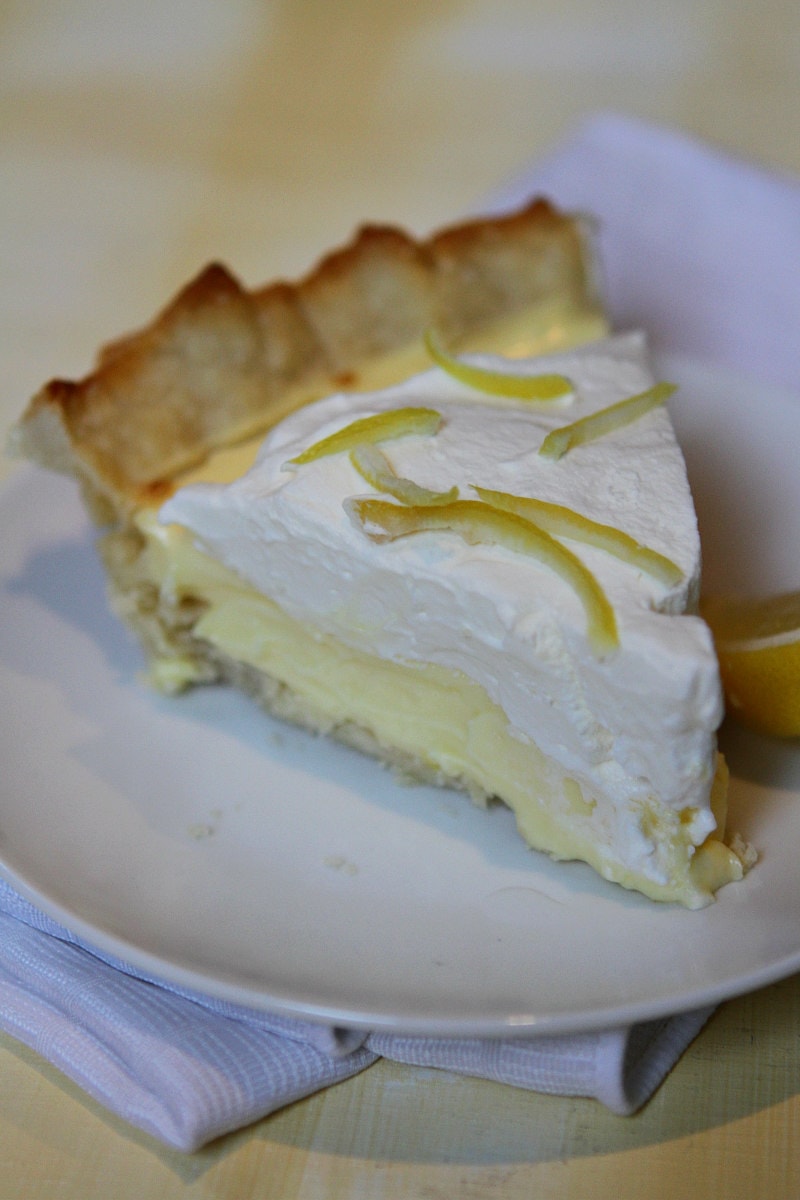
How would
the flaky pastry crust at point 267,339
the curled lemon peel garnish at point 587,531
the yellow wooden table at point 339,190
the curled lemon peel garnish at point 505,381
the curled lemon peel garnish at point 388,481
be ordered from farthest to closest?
the flaky pastry crust at point 267,339 < the curled lemon peel garnish at point 505,381 < the curled lemon peel garnish at point 388,481 < the curled lemon peel garnish at point 587,531 < the yellow wooden table at point 339,190

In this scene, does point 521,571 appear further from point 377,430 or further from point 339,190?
point 339,190

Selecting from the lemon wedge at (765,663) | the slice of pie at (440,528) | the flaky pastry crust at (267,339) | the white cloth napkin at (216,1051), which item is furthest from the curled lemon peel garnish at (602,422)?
the white cloth napkin at (216,1051)

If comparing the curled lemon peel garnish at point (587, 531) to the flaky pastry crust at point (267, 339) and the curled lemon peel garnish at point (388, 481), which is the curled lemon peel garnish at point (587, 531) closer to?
the curled lemon peel garnish at point (388, 481)

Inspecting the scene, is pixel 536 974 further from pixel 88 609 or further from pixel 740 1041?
pixel 88 609

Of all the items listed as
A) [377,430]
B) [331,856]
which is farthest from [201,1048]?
[377,430]

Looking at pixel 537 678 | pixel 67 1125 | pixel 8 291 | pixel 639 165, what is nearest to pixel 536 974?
pixel 537 678

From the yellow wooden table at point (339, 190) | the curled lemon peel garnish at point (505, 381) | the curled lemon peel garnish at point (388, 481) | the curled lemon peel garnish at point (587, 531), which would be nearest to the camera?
the yellow wooden table at point (339, 190)

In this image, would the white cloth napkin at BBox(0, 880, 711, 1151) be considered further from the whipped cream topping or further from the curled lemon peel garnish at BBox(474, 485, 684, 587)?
the curled lemon peel garnish at BBox(474, 485, 684, 587)
